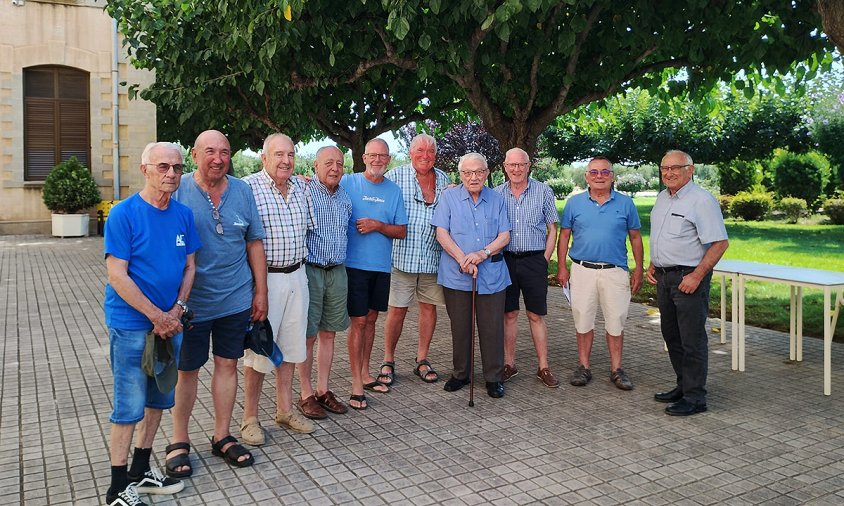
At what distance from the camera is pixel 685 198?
550 centimetres

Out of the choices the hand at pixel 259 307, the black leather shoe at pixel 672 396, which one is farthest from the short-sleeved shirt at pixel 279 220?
the black leather shoe at pixel 672 396

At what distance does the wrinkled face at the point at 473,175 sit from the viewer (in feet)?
18.9

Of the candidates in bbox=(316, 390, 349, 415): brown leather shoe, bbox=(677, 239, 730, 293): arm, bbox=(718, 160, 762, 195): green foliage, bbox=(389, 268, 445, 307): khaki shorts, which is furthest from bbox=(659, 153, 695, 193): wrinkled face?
bbox=(718, 160, 762, 195): green foliage

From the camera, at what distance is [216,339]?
14.5 feet

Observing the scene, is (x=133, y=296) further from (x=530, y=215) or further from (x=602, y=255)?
(x=602, y=255)

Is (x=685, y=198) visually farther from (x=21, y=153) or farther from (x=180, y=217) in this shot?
(x=21, y=153)

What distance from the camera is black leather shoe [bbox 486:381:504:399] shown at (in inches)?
230

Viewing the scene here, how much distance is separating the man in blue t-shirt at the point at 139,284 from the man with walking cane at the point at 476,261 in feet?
8.15

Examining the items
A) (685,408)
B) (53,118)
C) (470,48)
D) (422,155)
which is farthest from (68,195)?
(685,408)

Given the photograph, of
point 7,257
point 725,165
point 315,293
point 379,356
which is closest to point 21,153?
point 7,257

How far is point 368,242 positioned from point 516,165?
4.97 ft

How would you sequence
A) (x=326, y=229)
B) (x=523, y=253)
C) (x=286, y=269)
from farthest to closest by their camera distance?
(x=523, y=253) → (x=326, y=229) → (x=286, y=269)

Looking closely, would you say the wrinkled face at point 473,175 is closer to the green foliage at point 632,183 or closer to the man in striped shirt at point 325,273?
the man in striped shirt at point 325,273

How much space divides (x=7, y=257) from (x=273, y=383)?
12.0m
